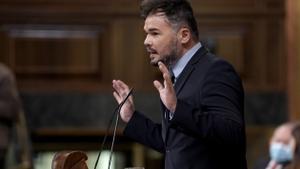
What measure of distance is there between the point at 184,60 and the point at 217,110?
0.27 metres

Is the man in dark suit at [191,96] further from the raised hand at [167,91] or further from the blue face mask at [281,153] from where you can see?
the blue face mask at [281,153]

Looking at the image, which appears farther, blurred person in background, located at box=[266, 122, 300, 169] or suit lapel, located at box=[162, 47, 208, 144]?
suit lapel, located at box=[162, 47, 208, 144]

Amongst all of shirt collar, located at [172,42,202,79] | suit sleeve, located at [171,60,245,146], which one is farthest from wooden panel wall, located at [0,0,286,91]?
suit sleeve, located at [171,60,245,146]

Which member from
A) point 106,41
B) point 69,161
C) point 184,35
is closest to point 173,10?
point 184,35

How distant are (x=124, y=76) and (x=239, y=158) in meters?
3.23

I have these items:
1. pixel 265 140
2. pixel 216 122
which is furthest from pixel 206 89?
pixel 265 140

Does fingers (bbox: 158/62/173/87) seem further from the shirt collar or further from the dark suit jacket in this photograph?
the shirt collar

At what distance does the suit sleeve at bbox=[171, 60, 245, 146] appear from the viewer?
3.27 meters

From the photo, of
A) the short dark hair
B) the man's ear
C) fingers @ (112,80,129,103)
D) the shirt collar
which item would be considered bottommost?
fingers @ (112,80,129,103)

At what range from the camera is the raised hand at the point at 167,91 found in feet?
10.5

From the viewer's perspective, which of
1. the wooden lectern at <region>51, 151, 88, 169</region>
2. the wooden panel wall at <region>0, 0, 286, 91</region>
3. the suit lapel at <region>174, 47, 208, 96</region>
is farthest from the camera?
the wooden panel wall at <region>0, 0, 286, 91</region>

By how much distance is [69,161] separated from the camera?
3133 millimetres

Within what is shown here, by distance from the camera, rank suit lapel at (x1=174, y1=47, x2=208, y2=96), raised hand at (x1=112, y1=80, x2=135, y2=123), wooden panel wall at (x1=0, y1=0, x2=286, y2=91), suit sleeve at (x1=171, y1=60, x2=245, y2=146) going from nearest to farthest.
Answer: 1. suit sleeve at (x1=171, y1=60, x2=245, y2=146)
2. suit lapel at (x1=174, y1=47, x2=208, y2=96)
3. raised hand at (x1=112, y1=80, x2=135, y2=123)
4. wooden panel wall at (x1=0, y1=0, x2=286, y2=91)

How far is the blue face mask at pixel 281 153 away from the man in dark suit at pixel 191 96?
0.98 ft
